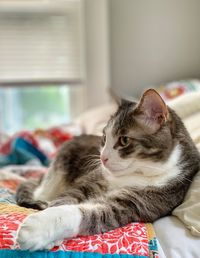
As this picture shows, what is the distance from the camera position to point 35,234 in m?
0.73

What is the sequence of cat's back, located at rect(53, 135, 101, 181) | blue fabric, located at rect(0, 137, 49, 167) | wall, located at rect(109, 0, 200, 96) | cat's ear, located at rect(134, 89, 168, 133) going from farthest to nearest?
wall, located at rect(109, 0, 200, 96), blue fabric, located at rect(0, 137, 49, 167), cat's back, located at rect(53, 135, 101, 181), cat's ear, located at rect(134, 89, 168, 133)

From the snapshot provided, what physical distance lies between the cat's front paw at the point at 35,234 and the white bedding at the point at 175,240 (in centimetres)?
27

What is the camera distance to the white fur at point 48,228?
732 millimetres

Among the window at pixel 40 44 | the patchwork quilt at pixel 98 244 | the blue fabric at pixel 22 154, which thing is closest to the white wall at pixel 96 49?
the window at pixel 40 44

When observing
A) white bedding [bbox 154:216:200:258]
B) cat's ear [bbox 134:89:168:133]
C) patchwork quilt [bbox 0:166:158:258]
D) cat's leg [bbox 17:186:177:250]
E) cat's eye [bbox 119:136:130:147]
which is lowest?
white bedding [bbox 154:216:200:258]

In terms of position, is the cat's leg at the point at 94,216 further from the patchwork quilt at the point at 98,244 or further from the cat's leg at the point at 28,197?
the cat's leg at the point at 28,197

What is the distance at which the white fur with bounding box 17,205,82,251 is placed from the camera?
0.73 metres

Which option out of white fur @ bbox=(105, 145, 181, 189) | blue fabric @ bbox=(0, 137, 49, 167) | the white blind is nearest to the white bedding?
white fur @ bbox=(105, 145, 181, 189)

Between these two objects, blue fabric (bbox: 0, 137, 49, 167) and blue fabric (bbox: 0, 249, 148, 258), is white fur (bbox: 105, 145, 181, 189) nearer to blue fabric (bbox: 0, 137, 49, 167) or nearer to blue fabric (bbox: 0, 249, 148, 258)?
blue fabric (bbox: 0, 249, 148, 258)

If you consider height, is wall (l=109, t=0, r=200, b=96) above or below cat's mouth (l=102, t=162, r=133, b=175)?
above

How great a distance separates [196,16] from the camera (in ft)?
8.99

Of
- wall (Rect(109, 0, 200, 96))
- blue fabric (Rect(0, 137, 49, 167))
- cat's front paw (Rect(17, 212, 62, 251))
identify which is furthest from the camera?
wall (Rect(109, 0, 200, 96))

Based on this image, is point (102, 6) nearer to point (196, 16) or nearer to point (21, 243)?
point (196, 16)

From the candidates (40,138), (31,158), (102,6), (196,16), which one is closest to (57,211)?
Answer: (31,158)
